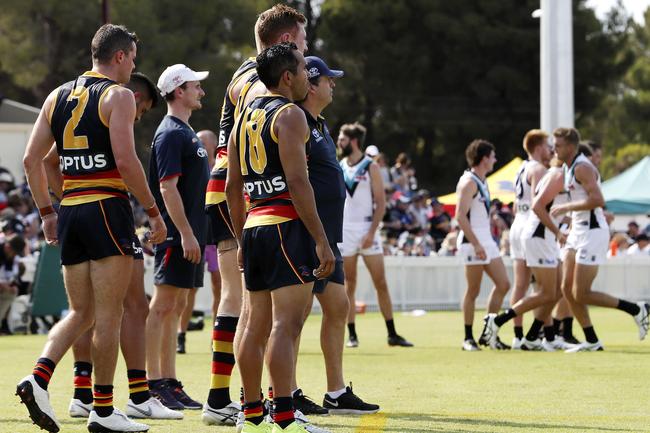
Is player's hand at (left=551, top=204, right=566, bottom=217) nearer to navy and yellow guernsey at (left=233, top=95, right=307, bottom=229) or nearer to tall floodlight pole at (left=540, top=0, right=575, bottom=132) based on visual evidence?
navy and yellow guernsey at (left=233, top=95, right=307, bottom=229)

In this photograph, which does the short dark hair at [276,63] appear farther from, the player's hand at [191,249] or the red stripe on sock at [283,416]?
the player's hand at [191,249]

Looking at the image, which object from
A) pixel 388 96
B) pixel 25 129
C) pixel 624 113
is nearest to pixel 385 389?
pixel 25 129

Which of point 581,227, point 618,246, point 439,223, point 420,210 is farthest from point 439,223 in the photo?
point 581,227

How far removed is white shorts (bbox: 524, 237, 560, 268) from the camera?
538 inches

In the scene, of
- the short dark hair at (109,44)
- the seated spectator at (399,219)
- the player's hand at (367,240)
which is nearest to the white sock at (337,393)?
the short dark hair at (109,44)

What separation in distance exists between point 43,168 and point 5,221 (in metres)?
13.5

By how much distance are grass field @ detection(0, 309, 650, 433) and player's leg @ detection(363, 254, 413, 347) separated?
20 cm

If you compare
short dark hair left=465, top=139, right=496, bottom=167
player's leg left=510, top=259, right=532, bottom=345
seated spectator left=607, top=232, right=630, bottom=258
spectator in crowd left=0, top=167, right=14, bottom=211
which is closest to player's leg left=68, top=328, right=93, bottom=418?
short dark hair left=465, top=139, right=496, bottom=167

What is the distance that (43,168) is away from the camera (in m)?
7.83

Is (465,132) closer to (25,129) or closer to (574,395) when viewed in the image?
(25,129)

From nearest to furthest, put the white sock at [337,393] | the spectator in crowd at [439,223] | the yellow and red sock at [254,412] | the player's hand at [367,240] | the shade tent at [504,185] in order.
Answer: the yellow and red sock at [254,412] → the white sock at [337,393] → the player's hand at [367,240] → the spectator in crowd at [439,223] → the shade tent at [504,185]

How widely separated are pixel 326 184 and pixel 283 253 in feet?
4.19

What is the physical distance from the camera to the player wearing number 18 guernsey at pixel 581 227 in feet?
42.7

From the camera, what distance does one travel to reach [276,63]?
679cm
